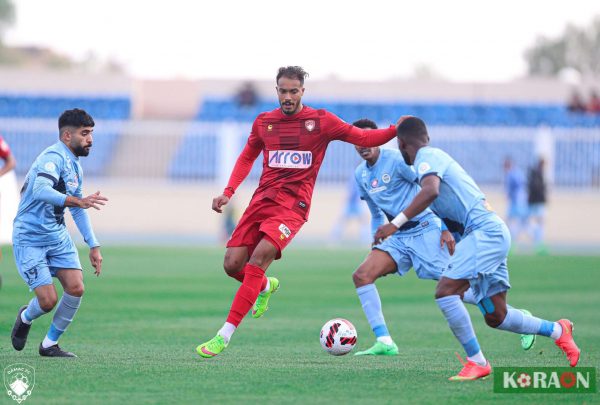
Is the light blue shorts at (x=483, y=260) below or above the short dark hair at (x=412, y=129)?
below

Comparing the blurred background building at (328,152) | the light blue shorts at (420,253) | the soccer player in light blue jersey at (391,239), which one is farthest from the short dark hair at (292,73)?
the blurred background building at (328,152)

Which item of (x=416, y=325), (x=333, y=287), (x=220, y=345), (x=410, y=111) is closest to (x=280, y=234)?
(x=220, y=345)

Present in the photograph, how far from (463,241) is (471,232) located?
9 centimetres

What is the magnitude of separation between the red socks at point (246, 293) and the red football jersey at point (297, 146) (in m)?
0.65

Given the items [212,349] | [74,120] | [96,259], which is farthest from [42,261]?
[212,349]

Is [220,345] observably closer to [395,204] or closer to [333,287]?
[395,204]

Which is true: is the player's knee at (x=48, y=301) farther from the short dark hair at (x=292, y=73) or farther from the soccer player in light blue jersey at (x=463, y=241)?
the soccer player in light blue jersey at (x=463, y=241)

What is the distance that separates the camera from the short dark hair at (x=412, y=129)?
8.30 metres

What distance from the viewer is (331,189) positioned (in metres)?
34.3

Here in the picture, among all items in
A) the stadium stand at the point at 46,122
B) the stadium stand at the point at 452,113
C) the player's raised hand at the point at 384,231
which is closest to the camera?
the player's raised hand at the point at 384,231

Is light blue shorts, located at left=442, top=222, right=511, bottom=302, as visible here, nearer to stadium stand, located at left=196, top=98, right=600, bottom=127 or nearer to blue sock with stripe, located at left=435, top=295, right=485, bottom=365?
blue sock with stripe, located at left=435, top=295, right=485, bottom=365

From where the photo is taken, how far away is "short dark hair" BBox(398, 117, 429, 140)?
830 centimetres

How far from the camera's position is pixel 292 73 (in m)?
9.48

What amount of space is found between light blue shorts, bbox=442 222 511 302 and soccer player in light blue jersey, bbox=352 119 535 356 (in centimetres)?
164
